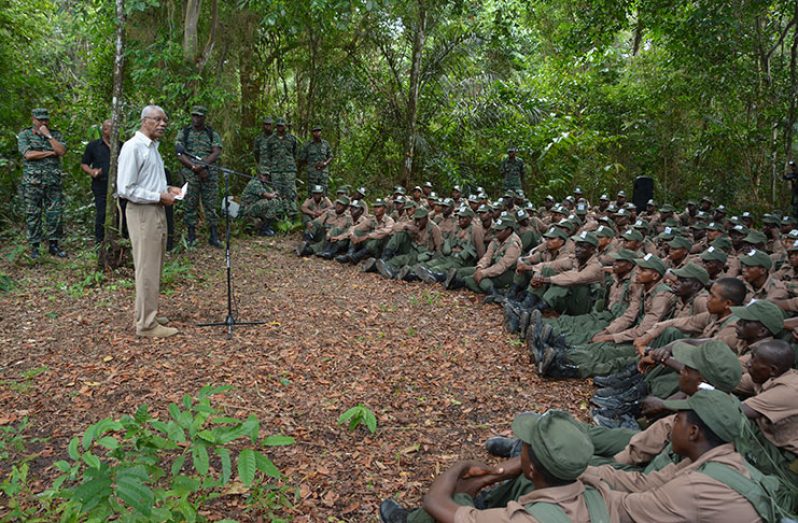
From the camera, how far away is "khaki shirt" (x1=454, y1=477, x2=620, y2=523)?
2256 millimetres

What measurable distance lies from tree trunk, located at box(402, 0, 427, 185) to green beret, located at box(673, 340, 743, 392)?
11315 millimetres

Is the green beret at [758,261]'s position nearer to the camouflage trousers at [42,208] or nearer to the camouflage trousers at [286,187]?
the camouflage trousers at [286,187]

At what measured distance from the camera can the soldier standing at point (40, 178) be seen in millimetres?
7926

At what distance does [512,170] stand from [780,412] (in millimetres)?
12044

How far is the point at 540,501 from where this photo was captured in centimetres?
230

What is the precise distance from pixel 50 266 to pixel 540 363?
21.4 feet

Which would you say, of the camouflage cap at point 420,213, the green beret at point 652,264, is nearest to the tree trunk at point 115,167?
the camouflage cap at point 420,213

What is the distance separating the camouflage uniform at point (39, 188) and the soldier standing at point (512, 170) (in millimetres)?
10163

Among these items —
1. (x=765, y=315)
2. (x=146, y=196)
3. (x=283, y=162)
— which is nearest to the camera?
(x=765, y=315)

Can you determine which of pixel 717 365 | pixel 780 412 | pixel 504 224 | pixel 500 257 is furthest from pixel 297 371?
pixel 504 224

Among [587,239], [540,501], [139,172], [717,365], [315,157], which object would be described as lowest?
[540,501]

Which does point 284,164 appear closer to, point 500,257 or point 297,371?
point 500,257

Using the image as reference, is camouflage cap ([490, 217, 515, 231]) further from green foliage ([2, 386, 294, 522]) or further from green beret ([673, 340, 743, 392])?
green foliage ([2, 386, 294, 522])

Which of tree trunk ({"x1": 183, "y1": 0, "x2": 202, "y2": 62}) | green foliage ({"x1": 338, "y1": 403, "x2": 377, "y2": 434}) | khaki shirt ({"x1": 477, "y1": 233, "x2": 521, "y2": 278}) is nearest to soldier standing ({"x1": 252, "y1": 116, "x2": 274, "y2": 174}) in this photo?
tree trunk ({"x1": 183, "y1": 0, "x2": 202, "y2": 62})
